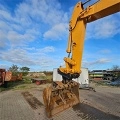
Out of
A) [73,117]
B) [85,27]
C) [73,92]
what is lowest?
[73,117]

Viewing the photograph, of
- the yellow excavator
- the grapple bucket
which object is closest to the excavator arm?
the yellow excavator

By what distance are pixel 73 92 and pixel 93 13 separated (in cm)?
372

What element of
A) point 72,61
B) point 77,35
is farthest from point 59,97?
point 77,35

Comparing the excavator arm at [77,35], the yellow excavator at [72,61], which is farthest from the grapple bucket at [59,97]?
the excavator arm at [77,35]

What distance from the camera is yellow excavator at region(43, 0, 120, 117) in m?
7.25

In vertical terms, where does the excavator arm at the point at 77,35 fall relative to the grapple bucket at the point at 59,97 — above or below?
above

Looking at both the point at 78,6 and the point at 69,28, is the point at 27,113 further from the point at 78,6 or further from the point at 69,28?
the point at 78,6

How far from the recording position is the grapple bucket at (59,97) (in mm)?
7176

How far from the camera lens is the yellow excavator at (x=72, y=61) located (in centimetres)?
725

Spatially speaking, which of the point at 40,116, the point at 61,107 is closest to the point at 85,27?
the point at 61,107

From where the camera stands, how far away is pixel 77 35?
8109 millimetres

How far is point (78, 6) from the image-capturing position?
8250mm

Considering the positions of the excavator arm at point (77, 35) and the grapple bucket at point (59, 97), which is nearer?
the grapple bucket at point (59, 97)

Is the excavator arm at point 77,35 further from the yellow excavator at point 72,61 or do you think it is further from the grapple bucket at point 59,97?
the grapple bucket at point 59,97
